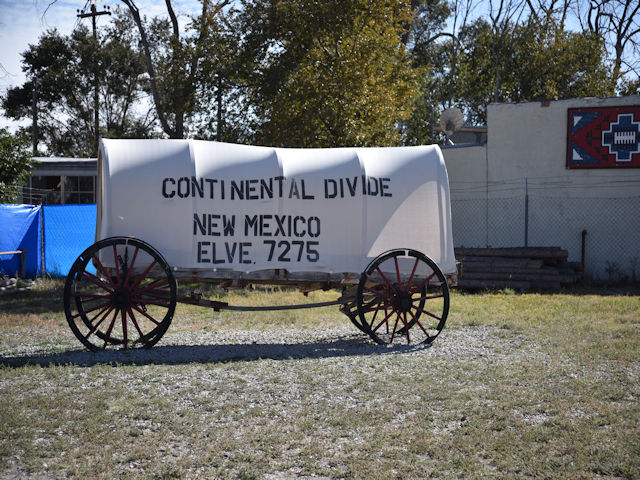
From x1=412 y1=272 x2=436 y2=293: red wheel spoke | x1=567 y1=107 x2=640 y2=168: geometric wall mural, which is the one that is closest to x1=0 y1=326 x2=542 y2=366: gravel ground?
x1=412 y1=272 x2=436 y2=293: red wheel spoke

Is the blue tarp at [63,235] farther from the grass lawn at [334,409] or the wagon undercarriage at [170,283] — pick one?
the wagon undercarriage at [170,283]

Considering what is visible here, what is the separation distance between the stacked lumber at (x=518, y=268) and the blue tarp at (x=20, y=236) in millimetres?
10374

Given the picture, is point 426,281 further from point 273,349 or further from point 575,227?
point 575,227

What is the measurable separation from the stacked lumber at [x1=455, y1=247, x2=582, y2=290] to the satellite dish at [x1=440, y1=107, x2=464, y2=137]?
5304 millimetres

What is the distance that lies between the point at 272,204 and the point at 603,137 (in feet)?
37.8

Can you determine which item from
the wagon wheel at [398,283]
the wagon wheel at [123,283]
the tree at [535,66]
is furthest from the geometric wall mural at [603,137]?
the tree at [535,66]

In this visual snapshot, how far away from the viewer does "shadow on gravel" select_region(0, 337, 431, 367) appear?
24.0ft

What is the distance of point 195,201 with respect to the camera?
7965 mm

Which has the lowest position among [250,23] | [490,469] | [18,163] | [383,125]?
[490,469]

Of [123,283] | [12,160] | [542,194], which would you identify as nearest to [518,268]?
[542,194]

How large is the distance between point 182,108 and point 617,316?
15.3m

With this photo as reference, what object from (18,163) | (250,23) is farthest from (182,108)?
(18,163)

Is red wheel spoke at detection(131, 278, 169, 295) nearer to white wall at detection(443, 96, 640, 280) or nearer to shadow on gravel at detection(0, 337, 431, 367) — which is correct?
shadow on gravel at detection(0, 337, 431, 367)

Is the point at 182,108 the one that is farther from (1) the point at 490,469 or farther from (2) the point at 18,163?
(1) the point at 490,469
